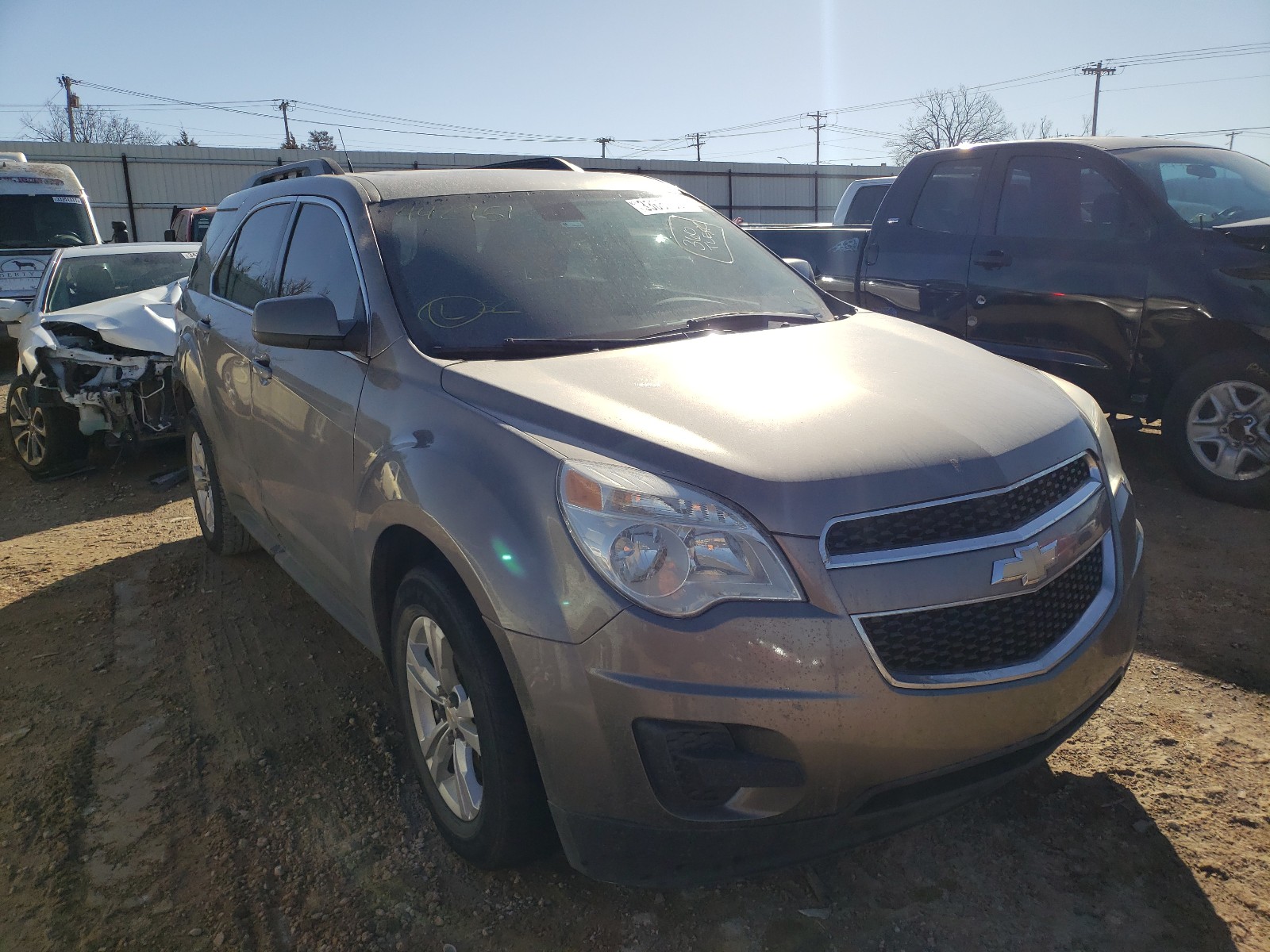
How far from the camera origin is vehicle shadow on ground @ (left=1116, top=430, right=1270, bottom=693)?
11.6 feet

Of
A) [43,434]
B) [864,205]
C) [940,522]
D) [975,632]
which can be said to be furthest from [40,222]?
[975,632]

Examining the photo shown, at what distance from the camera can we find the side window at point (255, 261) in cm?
395

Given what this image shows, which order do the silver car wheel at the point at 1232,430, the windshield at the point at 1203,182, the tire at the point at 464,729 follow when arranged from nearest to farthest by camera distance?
the tire at the point at 464,729, the silver car wheel at the point at 1232,430, the windshield at the point at 1203,182

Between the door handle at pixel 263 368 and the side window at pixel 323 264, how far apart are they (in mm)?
275

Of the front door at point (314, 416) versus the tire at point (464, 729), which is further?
the front door at point (314, 416)

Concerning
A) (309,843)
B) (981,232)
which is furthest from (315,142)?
(309,843)

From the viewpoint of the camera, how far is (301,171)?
4457 mm

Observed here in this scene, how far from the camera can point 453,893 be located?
2.49 m

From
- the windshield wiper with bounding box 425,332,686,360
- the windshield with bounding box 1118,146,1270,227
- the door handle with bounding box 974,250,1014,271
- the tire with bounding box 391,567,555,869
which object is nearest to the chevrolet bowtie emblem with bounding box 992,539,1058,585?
the tire with bounding box 391,567,555,869

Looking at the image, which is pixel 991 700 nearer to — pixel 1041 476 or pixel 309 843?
pixel 1041 476

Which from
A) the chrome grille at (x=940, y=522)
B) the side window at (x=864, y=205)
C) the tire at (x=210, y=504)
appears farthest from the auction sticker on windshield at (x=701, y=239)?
the side window at (x=864, y=205)

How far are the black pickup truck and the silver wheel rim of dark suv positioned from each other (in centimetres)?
459

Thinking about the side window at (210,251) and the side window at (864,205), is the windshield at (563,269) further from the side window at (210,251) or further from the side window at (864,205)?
Answer: the side window at (864,205)

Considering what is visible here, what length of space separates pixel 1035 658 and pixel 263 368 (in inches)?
117
